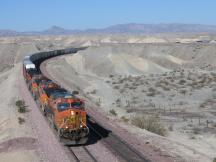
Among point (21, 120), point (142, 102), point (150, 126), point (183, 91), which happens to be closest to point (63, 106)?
point (21, 120)

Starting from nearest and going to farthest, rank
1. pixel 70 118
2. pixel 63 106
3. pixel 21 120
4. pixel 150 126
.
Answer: pixel 70 118
pixel 63 106
pixel 21 120
pixel 150 126

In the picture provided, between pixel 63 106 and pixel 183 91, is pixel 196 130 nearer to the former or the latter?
pixel 63 106

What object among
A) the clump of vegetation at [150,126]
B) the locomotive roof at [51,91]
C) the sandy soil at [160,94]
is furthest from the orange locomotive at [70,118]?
the clump of vegetation at [150,126]

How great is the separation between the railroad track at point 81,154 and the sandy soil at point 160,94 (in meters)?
4.22

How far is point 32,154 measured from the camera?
2448 centimetres

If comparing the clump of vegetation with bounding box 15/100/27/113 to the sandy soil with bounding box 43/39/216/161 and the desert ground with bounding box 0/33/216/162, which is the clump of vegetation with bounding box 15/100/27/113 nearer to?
the desert ground with bounding box 0/33/216/162

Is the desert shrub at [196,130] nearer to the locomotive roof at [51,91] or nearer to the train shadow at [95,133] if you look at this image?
the train shadow at [95,133]

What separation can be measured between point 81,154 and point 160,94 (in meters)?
35.2

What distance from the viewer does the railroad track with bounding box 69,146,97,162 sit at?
77.5ft

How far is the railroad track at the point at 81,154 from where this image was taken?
2362 cm

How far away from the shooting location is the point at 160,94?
59094mm

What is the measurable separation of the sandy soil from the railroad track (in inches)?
166

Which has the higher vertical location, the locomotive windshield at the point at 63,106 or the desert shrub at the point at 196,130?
the locomotive windshield at the point at 63,106

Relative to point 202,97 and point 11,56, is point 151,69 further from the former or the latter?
point 11,56
